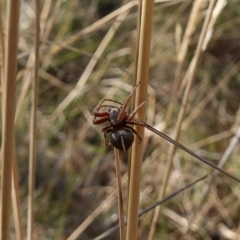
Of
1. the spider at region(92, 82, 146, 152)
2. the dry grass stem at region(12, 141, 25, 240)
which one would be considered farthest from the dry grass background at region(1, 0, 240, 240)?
the spider at region(92, 82, 146, 152)

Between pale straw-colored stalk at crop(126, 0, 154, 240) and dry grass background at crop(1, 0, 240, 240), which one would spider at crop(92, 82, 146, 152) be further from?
dry grass background at crop(1, 0, 240, 240)

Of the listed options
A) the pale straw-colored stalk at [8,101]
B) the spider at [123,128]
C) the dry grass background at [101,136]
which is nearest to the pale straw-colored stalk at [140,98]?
the spider at [123,128]

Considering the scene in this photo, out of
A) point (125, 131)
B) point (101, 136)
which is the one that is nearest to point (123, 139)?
point (125, 131)

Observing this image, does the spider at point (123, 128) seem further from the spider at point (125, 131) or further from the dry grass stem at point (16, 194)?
the dry grass stem at point (16, 194)

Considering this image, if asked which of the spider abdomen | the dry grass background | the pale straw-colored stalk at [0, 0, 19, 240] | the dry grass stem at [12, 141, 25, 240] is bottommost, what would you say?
the spider abdomen

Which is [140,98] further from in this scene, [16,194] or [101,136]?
[101,136]

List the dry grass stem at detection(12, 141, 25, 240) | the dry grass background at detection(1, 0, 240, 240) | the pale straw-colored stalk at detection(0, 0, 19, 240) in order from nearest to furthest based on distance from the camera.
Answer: the pale straw-colored stalk at detection(0, 0, 19, 240)
the dry grass stem at detection(12, 141, 25, 240)
the dry grass background at detection(1, 0, 240, 240)
